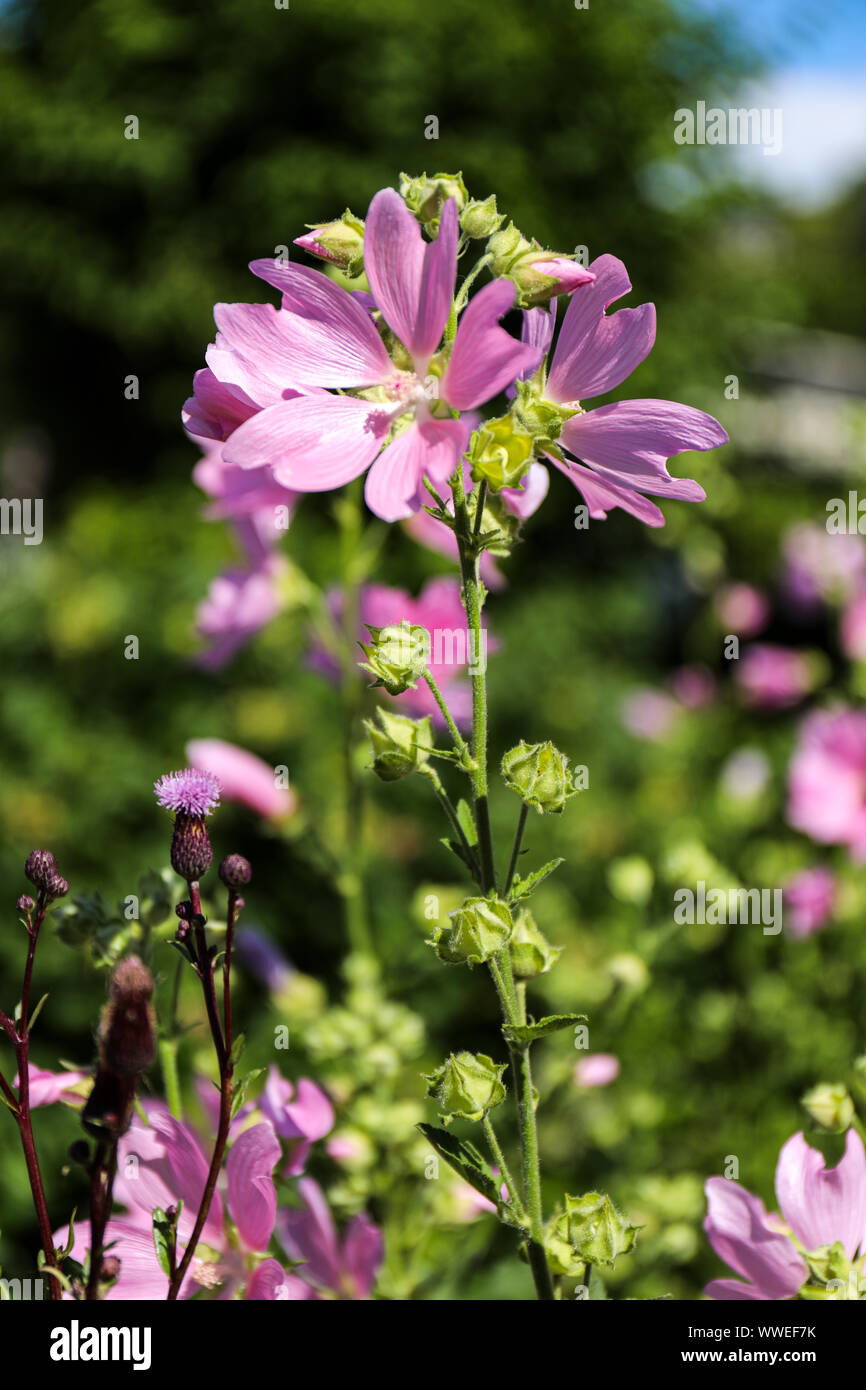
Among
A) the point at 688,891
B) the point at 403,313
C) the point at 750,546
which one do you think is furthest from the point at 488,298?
the point at 750,546

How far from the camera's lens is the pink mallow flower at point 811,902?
124cm

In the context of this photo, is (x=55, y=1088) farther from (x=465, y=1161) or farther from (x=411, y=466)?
(x=411, y=466)

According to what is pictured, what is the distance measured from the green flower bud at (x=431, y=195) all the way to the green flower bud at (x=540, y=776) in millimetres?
233

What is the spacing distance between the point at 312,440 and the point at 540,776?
0.58 ft

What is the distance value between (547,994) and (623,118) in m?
3.60

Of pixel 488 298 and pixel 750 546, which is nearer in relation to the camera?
pixel 488 298

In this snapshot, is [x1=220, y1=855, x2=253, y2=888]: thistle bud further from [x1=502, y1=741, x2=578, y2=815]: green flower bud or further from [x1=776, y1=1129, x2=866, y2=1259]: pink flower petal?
[x1=776, y1=1129, x2=866, y2=1259]: pink flower petal

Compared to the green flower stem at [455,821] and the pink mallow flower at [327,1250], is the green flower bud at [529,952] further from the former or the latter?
the pink mallow flower at [327,1250]

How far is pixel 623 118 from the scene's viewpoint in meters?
4.05

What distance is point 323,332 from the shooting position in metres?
0.53

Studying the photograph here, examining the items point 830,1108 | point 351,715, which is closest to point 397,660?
point 830,1108

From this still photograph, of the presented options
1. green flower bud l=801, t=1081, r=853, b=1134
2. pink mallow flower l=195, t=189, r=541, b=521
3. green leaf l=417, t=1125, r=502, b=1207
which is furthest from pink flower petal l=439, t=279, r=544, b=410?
green flower bud l=801, t=1081, r=853, b=1134

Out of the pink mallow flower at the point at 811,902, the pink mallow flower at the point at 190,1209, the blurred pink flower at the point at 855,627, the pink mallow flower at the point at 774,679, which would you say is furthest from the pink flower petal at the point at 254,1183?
the pink mallow flower at the point at 774,679
